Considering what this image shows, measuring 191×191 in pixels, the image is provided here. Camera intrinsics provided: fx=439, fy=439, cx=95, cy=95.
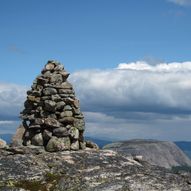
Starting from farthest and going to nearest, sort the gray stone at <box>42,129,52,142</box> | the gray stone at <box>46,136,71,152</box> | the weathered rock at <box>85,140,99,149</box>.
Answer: the weathered rock at <box>85,140,99,149</box> < the gray stone at <box>42,129,52,142</box> < the gray stone at <box>46,136,71,152</box>

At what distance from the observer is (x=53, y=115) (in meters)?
47.2

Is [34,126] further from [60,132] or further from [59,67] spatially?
[59,67]

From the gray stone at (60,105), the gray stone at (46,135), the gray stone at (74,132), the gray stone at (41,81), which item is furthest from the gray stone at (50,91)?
the gray stone at (74,132)

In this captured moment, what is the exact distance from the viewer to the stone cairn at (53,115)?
4606 cm

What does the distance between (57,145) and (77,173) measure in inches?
301

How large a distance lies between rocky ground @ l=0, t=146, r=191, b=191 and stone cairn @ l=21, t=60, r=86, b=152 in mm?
2786

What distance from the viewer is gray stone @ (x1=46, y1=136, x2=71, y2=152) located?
44.5 meters

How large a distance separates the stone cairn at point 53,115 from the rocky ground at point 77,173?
279cm

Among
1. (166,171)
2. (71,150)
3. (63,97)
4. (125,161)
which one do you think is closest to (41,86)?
(63,97)

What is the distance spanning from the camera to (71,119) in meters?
47.0

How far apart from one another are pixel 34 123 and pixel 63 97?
4.23 metres

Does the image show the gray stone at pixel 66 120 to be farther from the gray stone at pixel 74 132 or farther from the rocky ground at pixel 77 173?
the rocky ground at pixel 77 173

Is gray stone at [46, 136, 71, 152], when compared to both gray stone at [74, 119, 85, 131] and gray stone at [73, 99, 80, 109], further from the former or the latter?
gray stone at [73, 99, 80, 109]

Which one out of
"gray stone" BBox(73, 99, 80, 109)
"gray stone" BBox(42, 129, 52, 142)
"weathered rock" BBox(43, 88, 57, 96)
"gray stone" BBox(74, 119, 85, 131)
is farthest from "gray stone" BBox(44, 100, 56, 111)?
"gray stone" BBox(74, 119, 85, 131)
